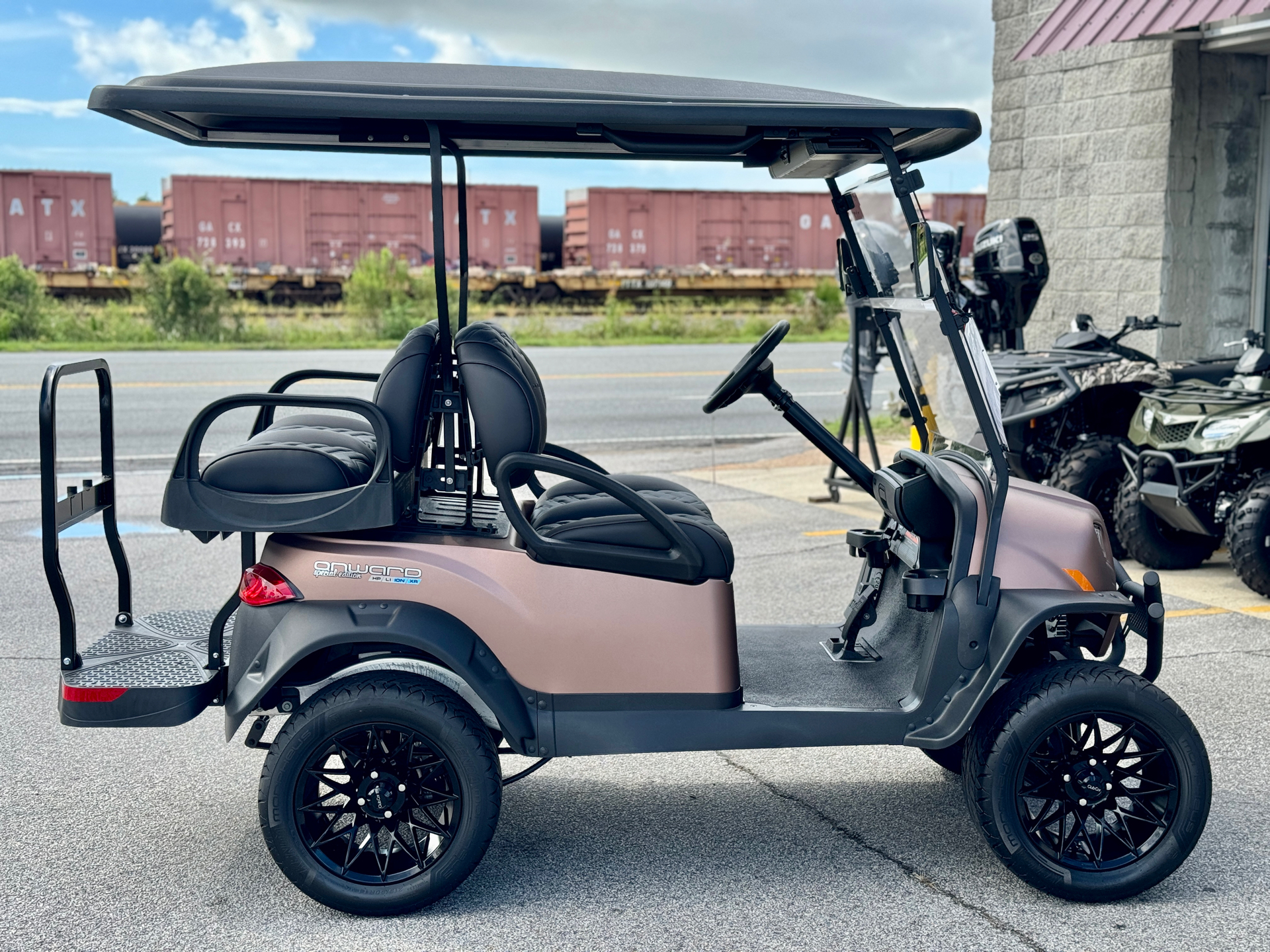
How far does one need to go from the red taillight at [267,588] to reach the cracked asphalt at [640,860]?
77 cm

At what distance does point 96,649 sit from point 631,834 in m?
1.64

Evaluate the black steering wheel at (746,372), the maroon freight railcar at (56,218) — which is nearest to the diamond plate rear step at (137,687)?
the black steering wheel at (746,372)

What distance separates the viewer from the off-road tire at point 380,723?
3.21 m

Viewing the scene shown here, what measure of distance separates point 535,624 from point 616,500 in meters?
0.46

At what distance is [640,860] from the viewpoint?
3.56 meters

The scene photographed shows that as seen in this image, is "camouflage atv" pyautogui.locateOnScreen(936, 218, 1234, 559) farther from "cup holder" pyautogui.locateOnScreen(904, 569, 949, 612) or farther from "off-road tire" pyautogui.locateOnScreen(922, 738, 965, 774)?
"cup holder" pyautogui.locateOnScreen(904, 569, 949, 612)

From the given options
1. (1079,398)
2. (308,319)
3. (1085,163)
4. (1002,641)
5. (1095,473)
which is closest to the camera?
(1002,641)

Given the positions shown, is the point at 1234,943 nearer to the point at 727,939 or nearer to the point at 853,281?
the point at 727,939

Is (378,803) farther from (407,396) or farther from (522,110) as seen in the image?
(522,110)

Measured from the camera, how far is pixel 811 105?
330cm

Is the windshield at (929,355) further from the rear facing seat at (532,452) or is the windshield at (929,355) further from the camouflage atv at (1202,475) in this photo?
the camouflage atv at (1202,475)

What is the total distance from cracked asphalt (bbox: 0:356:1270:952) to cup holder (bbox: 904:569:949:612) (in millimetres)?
715

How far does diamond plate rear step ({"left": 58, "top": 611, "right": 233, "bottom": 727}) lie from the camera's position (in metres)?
3.36

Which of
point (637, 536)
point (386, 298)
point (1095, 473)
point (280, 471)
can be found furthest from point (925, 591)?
point (386, 298)
